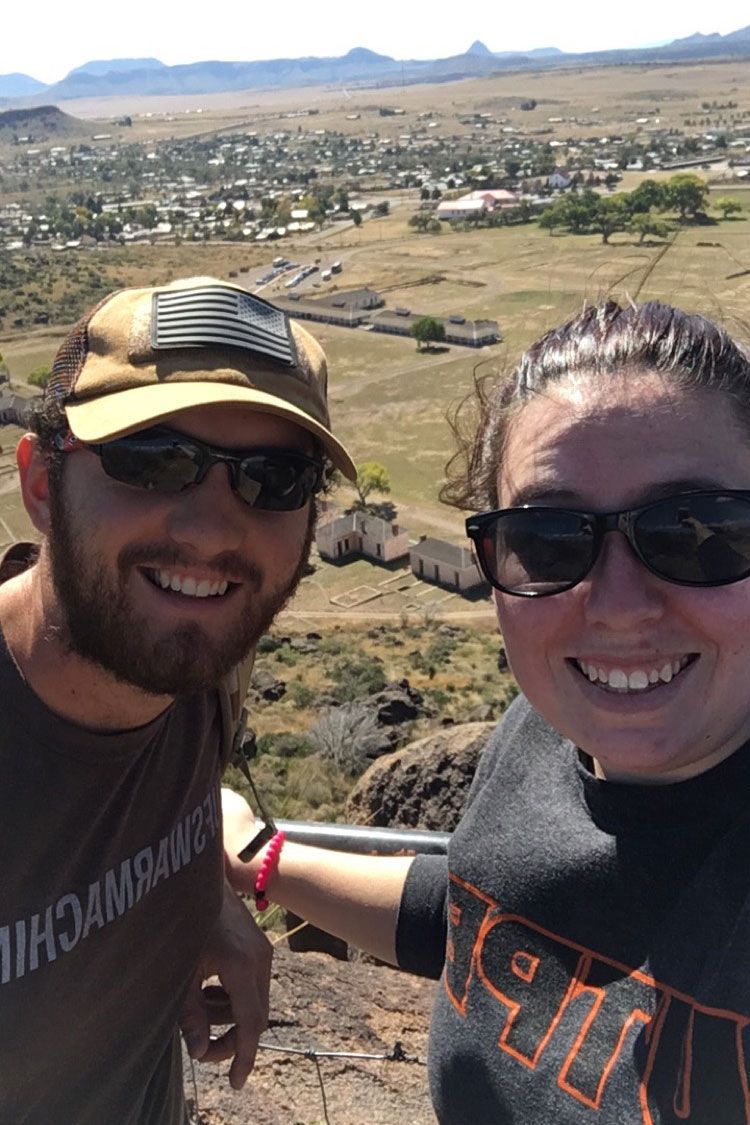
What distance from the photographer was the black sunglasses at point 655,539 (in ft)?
6.07

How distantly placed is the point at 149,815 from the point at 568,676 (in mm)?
1060

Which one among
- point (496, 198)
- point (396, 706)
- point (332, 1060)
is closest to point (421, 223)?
point (496, 198)

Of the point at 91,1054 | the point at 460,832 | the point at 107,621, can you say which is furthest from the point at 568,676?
the point at 91,1054

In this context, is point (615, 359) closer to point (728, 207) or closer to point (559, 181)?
point (728, 207)

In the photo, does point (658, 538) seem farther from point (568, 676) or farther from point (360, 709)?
point (360, 709)

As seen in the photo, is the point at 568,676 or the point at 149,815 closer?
the point at 568,676

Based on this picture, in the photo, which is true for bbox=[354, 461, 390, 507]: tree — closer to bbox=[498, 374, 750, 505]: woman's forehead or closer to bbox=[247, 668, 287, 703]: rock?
bbox=[247, 668, 287, 703]: rock

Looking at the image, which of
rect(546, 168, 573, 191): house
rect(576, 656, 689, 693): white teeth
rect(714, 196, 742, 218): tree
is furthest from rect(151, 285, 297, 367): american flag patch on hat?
rect(546, 168, 573, 191): house

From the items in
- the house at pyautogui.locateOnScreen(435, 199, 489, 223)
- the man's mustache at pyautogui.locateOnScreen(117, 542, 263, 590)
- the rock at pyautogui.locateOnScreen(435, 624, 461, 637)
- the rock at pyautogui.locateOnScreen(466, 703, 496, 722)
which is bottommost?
the rock at pyautogui.locateOnScreen(435, 624, 461, 637)

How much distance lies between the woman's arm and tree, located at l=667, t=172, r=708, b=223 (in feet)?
265

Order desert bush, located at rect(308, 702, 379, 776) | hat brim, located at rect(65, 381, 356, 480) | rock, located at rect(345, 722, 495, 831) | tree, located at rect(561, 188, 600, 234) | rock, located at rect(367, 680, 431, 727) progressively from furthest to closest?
tree, located at rect(561, 188, 600, 234), rock, located at rect(367, 680, 431, 727), desert bush, located at rect(308, 702, 379, 776), rock, located at rect(345, 722, 495, 831), hat brim, located at rect(65, 381, 356, 480)

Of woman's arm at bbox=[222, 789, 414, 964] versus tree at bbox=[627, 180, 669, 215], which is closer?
woman's arm at bbox=[222, 789, 414, 964]

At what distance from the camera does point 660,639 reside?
187 cm

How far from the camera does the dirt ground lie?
10.3 ft
